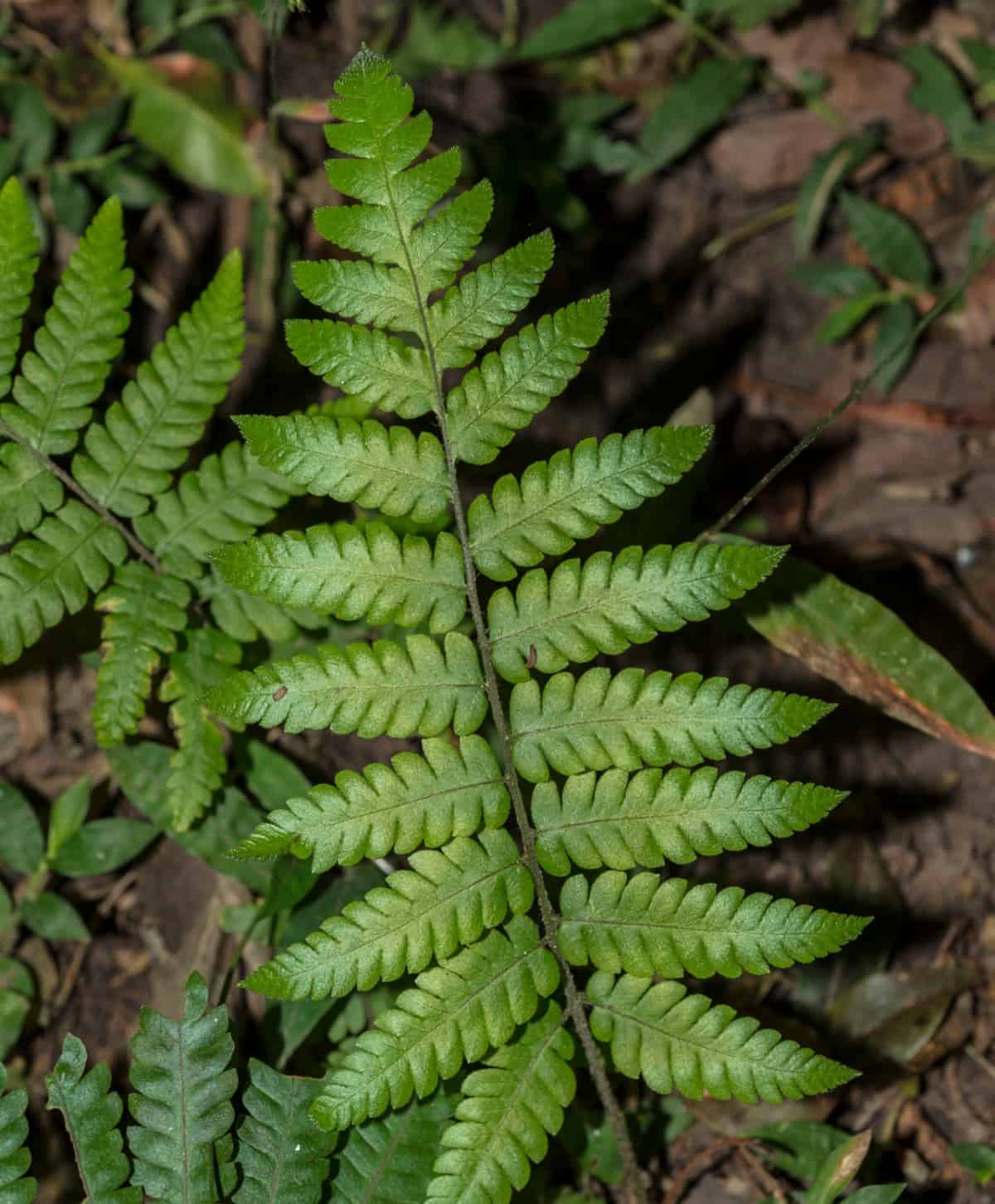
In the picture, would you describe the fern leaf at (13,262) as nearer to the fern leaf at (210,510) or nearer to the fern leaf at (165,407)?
the fern leaf at (165,407)

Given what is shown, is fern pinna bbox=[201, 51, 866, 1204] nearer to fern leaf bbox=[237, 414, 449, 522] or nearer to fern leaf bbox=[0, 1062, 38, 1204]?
fern leaf bbox=[237, 414, 449, 522]

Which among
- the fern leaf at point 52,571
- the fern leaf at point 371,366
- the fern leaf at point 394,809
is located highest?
the fern leaf at point 371,366

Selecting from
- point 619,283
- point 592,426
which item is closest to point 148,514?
point 592,426

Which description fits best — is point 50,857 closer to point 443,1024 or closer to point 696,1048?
point 443,1024

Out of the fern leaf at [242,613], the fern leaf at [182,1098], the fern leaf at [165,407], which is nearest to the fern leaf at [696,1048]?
the fern leaf at [182,1098]

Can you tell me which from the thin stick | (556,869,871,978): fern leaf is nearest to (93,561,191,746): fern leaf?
(556,869,871,978): fern leaf

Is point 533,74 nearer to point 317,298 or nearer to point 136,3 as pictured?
point 136,3

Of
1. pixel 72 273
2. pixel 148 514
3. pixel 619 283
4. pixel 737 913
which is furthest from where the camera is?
pixel 619 283
